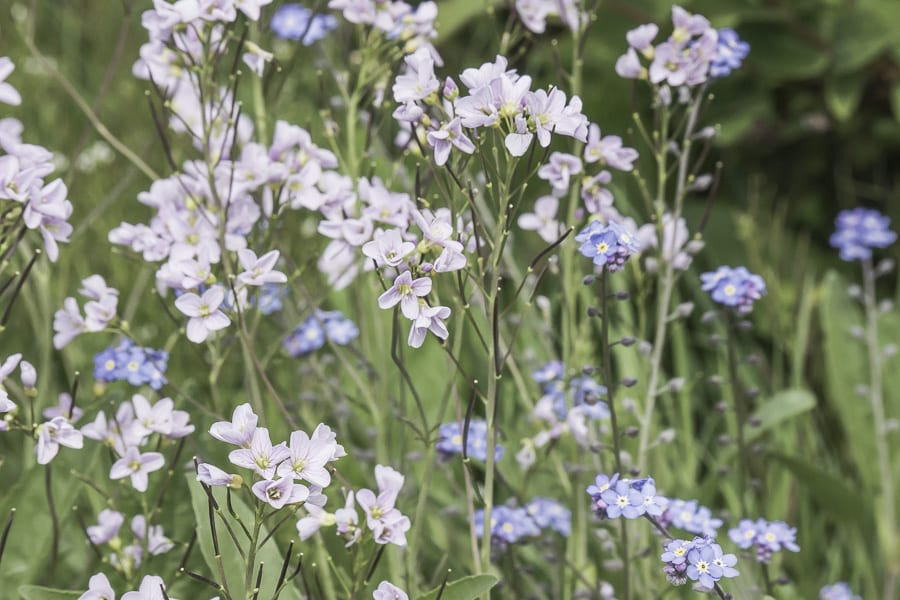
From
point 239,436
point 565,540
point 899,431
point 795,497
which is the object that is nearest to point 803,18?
point 899,431

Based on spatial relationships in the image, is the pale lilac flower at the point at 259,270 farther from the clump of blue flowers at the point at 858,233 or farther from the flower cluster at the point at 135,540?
the clump of blue flowers at the point at 858,233

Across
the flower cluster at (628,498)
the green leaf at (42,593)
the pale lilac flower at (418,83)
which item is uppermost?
the pale lilac flower at (418,83)

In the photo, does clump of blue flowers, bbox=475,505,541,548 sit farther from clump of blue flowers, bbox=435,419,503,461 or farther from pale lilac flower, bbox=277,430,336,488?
pale lilac flower, bbox=277,430,336,488

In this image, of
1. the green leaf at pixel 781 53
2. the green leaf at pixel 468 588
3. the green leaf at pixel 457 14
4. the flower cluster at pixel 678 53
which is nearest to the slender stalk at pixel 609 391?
the green leaf at pixel 468 588

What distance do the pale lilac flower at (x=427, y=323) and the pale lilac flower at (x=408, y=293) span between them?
11 millimetres

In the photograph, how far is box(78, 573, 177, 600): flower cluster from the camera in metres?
1.56

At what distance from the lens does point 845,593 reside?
225 centimetres

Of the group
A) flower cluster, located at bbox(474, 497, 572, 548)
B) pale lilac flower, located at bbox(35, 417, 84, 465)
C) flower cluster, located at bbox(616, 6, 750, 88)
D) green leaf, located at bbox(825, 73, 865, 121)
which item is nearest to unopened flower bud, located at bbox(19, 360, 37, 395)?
pale lilac flower, located at bbox(35, 417, 84, 465)

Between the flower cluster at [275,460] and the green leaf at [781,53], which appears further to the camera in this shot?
the green leaf at [781,53]

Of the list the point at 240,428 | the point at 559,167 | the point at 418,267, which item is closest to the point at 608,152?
the point at 559,167

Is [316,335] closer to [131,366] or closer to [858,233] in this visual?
[131,366]

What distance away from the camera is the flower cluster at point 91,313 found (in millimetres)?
1987

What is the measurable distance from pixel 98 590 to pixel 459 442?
2.37 feet

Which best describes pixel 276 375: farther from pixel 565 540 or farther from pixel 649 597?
pixel 649 597
